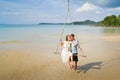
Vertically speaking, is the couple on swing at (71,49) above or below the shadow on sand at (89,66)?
above

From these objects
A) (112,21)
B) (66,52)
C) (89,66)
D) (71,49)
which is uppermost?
(71,49)

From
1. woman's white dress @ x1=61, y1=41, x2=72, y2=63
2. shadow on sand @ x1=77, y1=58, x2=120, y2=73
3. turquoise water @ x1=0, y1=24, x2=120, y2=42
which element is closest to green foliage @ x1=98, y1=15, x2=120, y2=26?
turquoise water @ x1=0, y1=24, x2=120, y2=42

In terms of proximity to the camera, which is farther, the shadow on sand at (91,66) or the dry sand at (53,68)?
the shadow on sand at (91,66)

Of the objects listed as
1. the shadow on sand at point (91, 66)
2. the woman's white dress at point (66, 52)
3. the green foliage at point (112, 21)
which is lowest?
the green foliage at point (112, 21)

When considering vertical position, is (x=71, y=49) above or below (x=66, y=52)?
above

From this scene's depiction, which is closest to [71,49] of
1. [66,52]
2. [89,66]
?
[66,52]

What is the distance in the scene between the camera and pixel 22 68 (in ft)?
32.5

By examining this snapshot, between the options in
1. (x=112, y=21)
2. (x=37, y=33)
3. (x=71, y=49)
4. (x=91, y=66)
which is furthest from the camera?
(x=112, y=21)

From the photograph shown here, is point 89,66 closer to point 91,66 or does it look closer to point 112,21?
point 91,66

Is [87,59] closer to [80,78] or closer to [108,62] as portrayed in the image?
[108,62]

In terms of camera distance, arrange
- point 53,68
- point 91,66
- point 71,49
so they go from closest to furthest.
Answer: point 71,49 < point 53,68 < point 91,66

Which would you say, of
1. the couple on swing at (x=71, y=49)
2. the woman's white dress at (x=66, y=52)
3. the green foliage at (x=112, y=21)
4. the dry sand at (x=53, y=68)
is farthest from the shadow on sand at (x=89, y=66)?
the green foliage at (x=112, y=21)

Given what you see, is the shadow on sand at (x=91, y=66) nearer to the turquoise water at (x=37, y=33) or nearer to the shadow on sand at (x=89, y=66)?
the shadow on sand at (x=89, y=66)

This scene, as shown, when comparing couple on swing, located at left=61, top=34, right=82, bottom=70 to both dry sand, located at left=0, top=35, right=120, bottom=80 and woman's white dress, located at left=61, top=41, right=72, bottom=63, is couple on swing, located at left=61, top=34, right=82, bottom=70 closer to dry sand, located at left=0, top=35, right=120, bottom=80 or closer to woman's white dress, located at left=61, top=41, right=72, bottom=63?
woman's white dress, located at left=61, top=41, right=72, bottom=63
